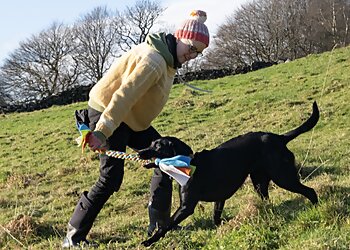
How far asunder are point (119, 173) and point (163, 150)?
19.0 inches

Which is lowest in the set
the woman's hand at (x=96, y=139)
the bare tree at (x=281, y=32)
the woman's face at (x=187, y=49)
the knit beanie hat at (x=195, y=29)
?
the bare tree at (x=281, y=32)

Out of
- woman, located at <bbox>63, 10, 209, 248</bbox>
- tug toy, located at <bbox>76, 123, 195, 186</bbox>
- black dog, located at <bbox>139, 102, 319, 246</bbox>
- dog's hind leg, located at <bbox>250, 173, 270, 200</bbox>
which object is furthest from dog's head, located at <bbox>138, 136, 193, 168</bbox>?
dog's hind leg, located at <bbox>250, 173, 270, 200</bbox>

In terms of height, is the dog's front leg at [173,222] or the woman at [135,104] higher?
the woman at [135,104]

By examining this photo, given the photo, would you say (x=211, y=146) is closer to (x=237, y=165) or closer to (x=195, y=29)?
(x=237, y=165)

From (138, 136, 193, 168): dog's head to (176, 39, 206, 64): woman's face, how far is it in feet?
2.41

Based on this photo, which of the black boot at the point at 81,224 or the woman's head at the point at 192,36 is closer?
the woman's head at the point at 192,36

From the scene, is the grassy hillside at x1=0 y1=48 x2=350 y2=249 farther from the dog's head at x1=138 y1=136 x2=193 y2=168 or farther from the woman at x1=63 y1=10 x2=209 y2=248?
the dog's head at x1=138 y1=136 x2=193 y2=168

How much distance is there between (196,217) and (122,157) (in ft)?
4.19

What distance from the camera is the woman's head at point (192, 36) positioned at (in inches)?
173

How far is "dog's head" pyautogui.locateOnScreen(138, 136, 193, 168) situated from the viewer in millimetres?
4531

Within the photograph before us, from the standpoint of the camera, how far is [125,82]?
4.29 meters

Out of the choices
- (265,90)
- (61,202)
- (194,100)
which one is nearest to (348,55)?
(265,90)

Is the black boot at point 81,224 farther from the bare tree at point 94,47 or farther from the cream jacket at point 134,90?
the bare tree at point 94,47

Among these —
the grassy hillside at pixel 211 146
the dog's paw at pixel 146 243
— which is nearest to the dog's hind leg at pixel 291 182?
the grassy hillside at pixel 211 146
